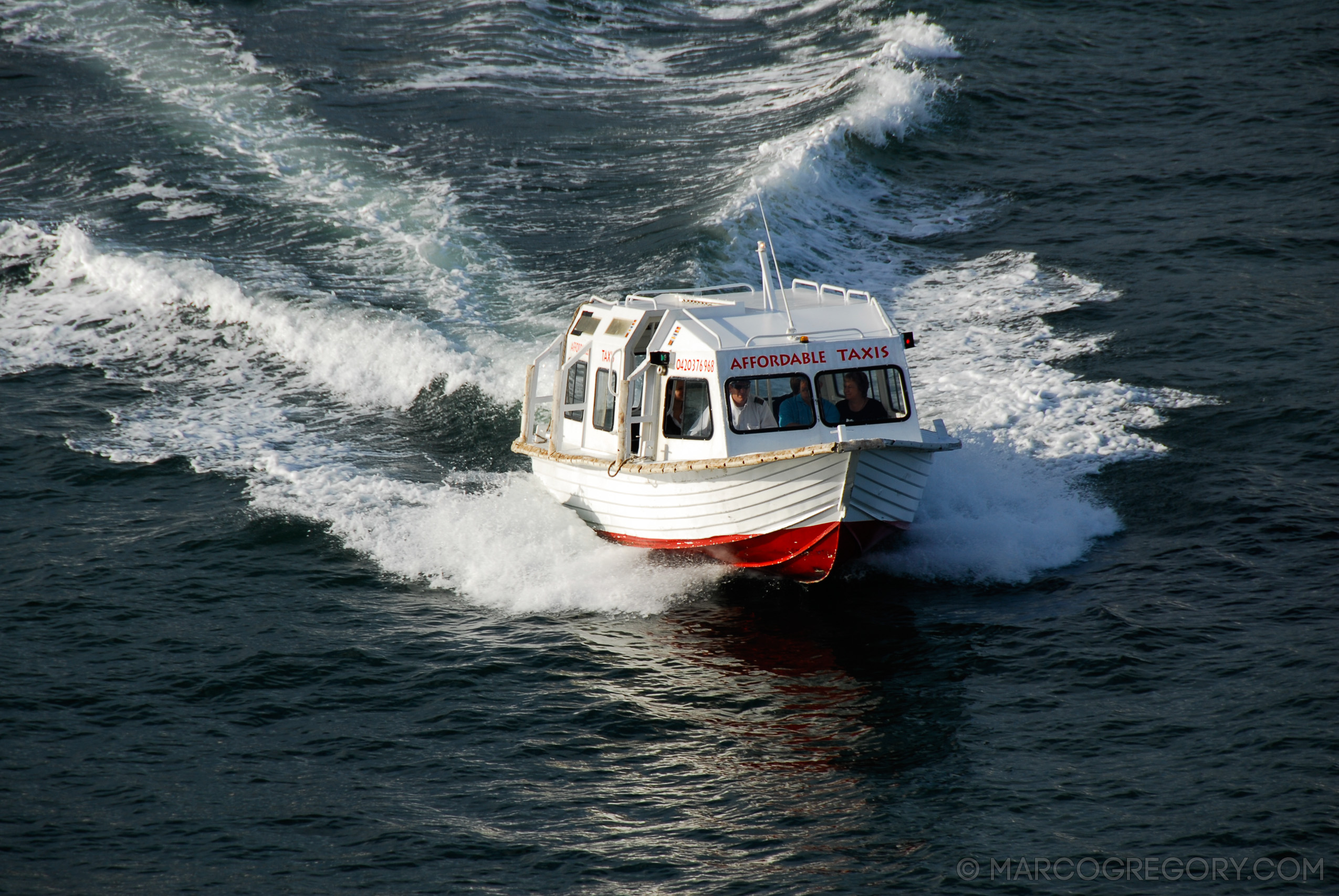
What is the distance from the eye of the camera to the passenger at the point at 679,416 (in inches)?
569

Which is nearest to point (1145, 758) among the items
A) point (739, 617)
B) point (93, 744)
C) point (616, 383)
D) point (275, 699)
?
point (739, 617)

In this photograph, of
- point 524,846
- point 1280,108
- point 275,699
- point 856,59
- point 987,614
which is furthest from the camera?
point 856,59

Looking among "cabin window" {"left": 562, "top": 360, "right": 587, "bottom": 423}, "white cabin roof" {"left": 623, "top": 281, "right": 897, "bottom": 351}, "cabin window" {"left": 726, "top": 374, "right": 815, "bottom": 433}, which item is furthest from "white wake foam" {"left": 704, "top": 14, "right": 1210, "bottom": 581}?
"cabin window" {"left": 562, "top": 360, "right": 587, "bottom": 423}

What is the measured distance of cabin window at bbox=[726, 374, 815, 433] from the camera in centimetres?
1409

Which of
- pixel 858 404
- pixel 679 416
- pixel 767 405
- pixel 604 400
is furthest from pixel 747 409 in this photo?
pixel 604 400

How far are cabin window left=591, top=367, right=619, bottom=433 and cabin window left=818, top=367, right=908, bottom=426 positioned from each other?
2.97m

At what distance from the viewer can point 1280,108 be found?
30047 mm

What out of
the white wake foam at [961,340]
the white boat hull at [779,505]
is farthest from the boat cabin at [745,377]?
the white wake foam at [961,340]

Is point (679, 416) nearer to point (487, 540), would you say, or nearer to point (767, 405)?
point (767, 405)

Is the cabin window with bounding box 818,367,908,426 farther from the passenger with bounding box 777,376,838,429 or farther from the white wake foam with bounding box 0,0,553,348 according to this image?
the white wake foam with bounding box 0,0,553,348

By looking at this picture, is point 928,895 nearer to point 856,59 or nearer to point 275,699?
point 275,699

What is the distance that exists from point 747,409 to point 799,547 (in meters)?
1.77

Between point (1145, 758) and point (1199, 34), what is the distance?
1235 inches

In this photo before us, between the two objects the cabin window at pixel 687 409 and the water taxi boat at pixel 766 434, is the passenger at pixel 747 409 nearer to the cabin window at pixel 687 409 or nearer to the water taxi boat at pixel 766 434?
the water taxi boat at pixel 766 434
